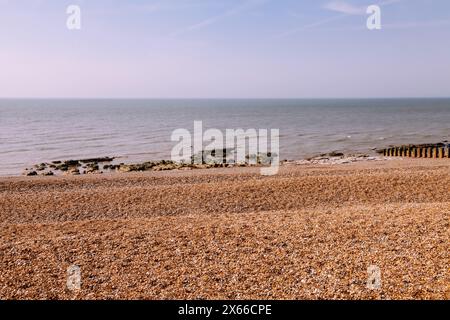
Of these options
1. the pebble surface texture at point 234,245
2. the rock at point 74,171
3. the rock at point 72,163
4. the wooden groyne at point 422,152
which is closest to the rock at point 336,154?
the wooden groyne at point 422,152

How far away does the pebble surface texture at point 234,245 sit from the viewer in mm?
9211

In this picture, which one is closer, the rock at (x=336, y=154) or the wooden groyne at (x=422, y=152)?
the wooden groyne at (x=422, y=152)

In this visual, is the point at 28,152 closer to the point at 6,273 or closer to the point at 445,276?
the point at 6,273

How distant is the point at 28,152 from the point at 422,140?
51074mm

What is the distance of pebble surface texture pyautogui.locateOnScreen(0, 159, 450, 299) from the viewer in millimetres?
9211

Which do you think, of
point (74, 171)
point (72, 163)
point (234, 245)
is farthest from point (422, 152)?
point (72, 163)

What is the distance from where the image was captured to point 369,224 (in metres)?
13.3

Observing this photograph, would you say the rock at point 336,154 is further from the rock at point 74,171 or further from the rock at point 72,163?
the rock at point 72,163

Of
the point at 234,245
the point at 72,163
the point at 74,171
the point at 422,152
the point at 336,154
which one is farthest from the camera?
the point at 336,154

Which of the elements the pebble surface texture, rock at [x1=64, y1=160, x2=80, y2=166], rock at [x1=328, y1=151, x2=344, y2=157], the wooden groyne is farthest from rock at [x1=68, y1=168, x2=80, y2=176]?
the wooden groyne

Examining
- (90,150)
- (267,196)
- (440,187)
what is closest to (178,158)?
(90,150)

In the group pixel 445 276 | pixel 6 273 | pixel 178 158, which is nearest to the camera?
pixel 445 276

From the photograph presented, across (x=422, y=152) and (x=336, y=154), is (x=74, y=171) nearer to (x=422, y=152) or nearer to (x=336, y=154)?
(x=336, y=154)

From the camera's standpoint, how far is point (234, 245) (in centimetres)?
1195
